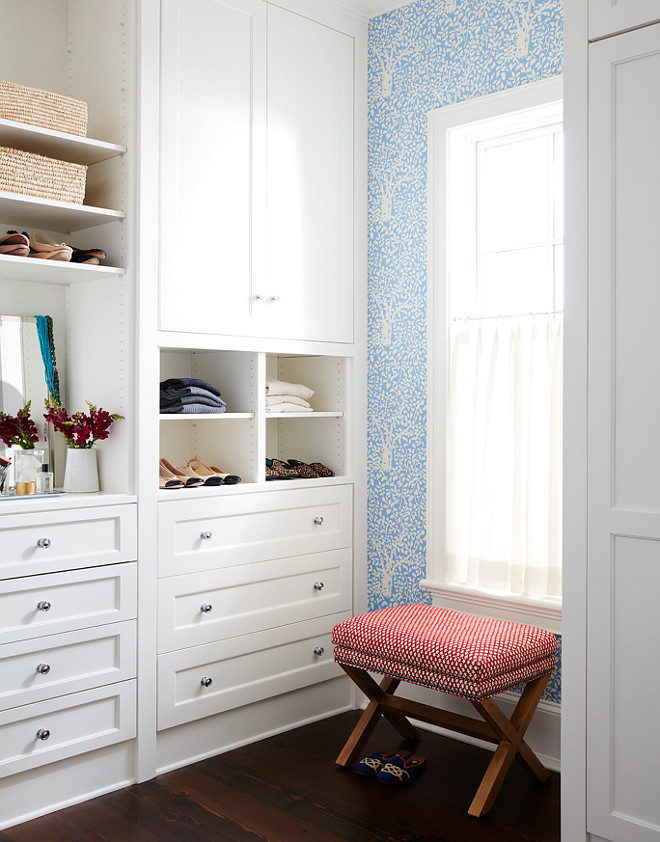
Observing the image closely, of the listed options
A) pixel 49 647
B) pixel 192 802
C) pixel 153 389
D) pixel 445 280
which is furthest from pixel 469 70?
pixel 192 802

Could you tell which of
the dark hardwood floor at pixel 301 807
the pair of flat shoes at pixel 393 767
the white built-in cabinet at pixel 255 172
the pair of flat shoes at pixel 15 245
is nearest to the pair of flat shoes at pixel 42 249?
the pair of flat shoes at pixel 15 245

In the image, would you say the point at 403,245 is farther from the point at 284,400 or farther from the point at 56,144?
the point at 56,144

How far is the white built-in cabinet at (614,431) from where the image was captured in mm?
1952

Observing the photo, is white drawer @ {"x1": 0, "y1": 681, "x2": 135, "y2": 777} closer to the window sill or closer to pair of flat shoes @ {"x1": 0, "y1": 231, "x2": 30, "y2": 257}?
the window sill

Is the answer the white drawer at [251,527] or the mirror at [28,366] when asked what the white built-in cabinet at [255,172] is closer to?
the mirror at [28,366]

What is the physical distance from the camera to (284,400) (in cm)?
327

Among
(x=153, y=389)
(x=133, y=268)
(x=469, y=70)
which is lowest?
(x=153, y=389)

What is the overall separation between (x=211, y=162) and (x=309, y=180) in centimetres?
49

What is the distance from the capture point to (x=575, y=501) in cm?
209

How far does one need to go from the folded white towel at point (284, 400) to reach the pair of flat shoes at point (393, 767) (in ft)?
4.39

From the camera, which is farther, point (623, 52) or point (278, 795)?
point (278, 795)

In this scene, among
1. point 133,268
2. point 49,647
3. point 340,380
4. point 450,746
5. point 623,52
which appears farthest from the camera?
point 340,380

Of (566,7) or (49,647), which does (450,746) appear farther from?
(566,7)

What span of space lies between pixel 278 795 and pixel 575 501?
1371 mm
